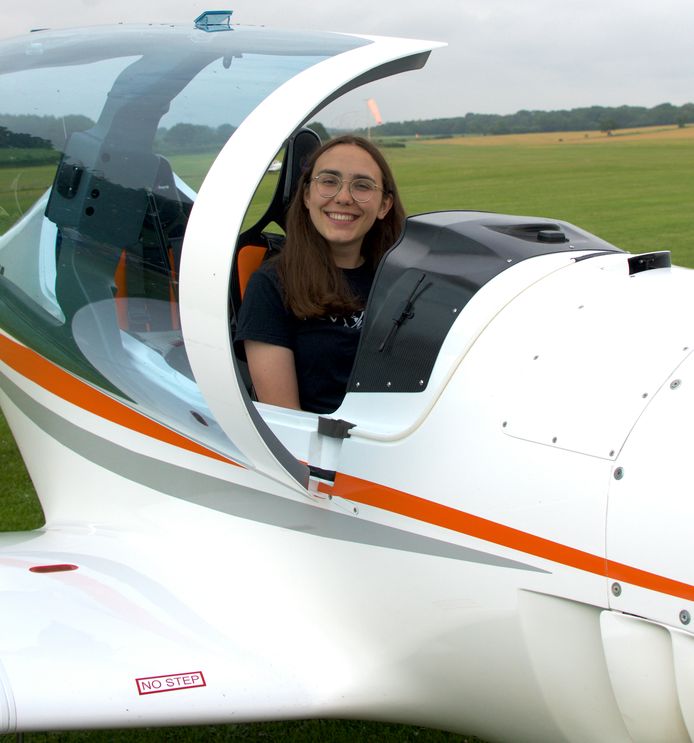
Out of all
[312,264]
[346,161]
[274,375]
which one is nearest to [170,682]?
[274,375]

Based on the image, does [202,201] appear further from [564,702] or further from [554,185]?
[554,185]

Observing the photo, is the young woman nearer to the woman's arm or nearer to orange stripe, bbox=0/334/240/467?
the woman's arm

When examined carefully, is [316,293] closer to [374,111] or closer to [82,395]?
[374,111]

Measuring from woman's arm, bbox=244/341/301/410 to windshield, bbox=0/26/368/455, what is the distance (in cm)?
25

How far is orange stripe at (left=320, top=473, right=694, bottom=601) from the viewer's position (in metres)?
1.92

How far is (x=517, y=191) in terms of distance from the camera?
80.6 ft

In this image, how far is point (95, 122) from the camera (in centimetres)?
281

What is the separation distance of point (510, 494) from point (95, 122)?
165 cm

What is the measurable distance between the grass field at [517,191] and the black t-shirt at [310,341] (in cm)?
38

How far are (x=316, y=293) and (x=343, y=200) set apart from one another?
1.00ft

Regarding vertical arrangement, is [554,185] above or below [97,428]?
above

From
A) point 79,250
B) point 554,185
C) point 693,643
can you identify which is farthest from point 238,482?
point 554,185

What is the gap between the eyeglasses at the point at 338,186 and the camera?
2910 millimetres

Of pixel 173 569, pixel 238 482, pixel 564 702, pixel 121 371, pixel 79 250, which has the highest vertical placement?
pixel 79 250
